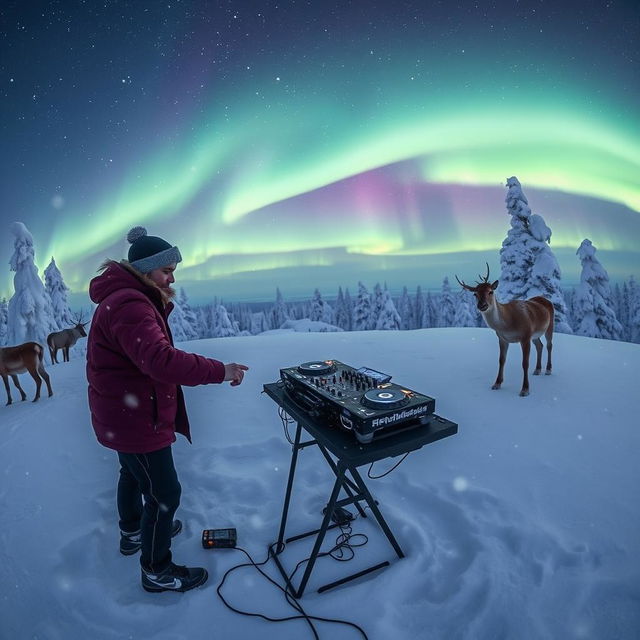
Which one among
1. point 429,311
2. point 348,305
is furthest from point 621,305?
point 348,305

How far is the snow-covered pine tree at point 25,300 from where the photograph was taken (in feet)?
60.1

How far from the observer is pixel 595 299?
2266 centimetres

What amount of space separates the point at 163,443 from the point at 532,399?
20.8 ft

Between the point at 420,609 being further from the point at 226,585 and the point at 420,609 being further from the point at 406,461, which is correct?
the point at 406,461

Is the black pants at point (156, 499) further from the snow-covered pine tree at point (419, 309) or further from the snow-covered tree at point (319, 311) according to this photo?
the snow-covered pine tree at point (419, 309)

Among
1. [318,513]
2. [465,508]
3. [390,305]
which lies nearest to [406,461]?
[465,508]

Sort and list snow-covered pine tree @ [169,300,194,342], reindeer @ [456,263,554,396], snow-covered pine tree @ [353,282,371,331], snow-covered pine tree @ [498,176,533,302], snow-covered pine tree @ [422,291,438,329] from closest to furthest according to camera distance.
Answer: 1. reindeer @ [456,263,554,396]
2. snow-covered pine tree @ [498,176,533,302]
3. snow-covered pine tree @ [169,300,194,342]
4. snow-covered pine tree @ [353,282,371,331]
5. snow-covered pine tree @ [422,291,438,329]

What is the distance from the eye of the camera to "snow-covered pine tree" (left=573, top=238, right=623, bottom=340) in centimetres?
2241

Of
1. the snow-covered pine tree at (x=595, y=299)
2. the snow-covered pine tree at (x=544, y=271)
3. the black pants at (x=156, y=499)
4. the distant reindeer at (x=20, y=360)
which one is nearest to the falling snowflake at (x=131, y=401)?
the black pants at (x=156, y=499)

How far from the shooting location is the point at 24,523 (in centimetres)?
391

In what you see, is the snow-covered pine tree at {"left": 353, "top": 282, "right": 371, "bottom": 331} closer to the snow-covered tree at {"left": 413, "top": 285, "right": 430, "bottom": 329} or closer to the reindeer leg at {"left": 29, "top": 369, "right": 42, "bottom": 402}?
the snow-covered tree at {"left": 413, "top": 285, "right": 430, "bottom": 329}

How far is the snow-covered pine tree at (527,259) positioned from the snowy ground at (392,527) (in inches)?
531

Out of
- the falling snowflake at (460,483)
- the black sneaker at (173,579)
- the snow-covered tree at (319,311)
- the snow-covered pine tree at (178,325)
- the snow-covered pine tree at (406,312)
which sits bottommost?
the snow-covered pine tree at (406,312)

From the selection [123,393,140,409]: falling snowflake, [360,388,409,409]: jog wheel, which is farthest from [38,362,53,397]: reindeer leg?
[360,388,409,409]: jog wheel
